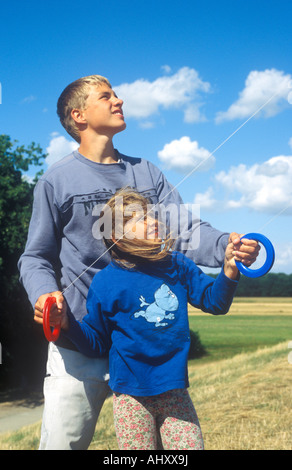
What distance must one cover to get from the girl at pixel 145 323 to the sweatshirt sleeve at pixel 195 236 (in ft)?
0.24

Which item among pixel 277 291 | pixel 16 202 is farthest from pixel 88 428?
pixel 277 291

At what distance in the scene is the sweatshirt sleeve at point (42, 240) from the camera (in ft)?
5.91

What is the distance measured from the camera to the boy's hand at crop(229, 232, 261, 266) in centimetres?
151

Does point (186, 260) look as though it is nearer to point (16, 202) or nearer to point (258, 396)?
point (258, 396)

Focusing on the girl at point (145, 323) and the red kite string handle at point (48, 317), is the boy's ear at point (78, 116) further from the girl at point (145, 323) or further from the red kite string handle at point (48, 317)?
the red kite string handle at point (48, 317)

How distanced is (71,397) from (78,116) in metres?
1.03

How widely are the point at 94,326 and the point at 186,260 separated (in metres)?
0.39

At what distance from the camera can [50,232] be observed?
1.87 m

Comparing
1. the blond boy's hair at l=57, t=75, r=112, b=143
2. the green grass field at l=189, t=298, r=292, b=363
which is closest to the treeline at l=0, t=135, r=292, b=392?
the blond boy's hair at l=57, t=75, r=112, b=143

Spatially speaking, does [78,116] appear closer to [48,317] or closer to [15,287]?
[48,317]

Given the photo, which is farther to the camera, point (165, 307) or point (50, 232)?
point (50, 232)

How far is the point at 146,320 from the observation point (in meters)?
1.69

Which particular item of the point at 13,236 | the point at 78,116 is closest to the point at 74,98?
the point at 78,116
